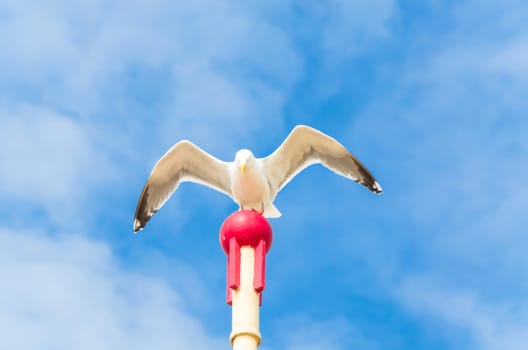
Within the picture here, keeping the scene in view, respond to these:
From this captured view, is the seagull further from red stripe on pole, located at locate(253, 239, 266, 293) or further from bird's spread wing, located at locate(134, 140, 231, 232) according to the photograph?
red stripe on pole, located at locate(253, 239, 266, 293)

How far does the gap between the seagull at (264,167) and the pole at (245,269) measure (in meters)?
2.57

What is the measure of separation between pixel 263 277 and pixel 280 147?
3.33 metres

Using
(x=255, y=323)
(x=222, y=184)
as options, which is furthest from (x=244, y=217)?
(x=222, y=184)

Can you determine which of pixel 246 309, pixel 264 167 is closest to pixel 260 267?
pixel 246 309

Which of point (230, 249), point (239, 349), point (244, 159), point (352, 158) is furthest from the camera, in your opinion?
point (352, 158)

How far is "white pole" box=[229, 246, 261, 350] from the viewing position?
22.7ft

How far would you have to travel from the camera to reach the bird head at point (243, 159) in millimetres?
9656

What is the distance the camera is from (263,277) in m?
7.21

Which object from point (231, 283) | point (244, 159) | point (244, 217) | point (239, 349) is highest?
point (244, 159)

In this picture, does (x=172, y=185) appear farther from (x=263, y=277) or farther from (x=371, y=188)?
(x=263, y=277)

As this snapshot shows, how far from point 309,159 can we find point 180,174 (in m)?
1.34

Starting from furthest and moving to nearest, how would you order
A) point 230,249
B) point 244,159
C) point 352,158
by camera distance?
point 352,158 < point 244,159 < point 230,249

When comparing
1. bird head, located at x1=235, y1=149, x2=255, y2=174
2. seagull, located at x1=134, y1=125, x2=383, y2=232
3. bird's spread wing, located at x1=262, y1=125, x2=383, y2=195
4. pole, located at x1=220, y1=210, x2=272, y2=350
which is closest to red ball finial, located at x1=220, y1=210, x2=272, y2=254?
pole, located at x1=220, y1=210, x2=272, y2=350

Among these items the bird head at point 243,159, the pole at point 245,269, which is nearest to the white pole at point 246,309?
the pole at point 245,269
